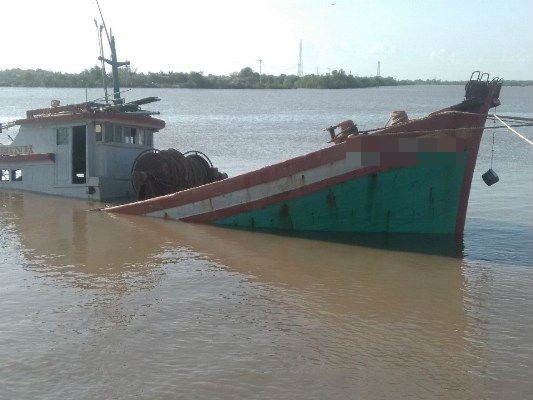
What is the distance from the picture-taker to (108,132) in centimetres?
1523

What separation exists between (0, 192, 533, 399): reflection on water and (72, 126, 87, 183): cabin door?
4.51 meters

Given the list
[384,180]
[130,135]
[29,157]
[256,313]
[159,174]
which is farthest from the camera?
[29,157]

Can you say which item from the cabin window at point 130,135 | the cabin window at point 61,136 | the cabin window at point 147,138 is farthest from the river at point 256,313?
the cabin window at point 147,138

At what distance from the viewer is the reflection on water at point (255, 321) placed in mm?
5695

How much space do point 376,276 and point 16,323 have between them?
450 centimetres

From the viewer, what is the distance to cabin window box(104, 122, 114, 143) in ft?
49.6

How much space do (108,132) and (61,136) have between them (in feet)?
4.13

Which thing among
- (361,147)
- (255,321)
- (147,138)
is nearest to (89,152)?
(147,138)

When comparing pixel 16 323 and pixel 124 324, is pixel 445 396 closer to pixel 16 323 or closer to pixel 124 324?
pixel 124 324

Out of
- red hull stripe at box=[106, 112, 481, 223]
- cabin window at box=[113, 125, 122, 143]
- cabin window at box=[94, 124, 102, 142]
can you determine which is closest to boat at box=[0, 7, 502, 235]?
red hull stripe at box=[106, 112, 481, 223]

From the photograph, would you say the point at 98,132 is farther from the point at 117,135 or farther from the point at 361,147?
the point at 361,147

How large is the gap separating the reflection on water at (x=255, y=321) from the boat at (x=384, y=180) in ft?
2.06

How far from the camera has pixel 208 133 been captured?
36656 mm

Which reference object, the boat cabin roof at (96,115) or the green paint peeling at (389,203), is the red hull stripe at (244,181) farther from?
the boat cabin roof at (96,115)
